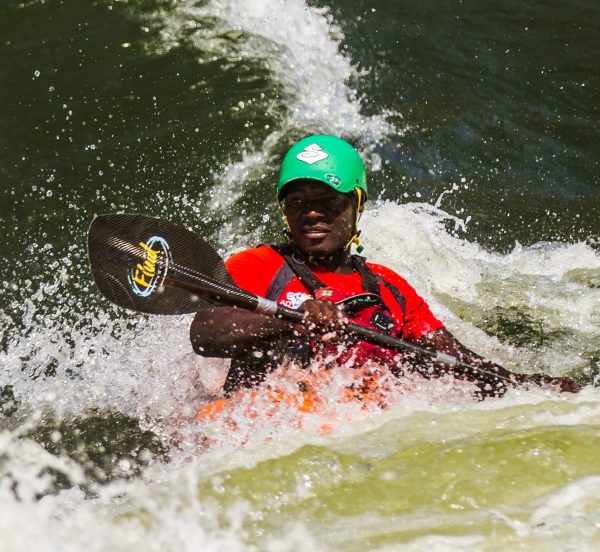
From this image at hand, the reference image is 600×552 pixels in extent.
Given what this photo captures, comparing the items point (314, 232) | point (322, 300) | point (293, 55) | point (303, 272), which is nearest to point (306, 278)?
point (303, 272)

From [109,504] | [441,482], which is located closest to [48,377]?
[109,504]

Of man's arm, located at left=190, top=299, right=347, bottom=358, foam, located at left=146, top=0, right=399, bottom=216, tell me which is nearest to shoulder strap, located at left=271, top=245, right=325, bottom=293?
man's arm, located at left=190, top=299, right=347, bottom=358

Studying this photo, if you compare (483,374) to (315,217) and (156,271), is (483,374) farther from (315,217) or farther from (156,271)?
(156,271)

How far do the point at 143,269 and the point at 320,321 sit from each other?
32.5 inches

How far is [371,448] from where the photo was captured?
3.34 m

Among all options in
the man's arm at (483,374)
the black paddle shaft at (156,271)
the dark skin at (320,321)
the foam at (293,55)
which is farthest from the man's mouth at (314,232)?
the foam at (293,55)

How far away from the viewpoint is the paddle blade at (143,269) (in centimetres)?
378

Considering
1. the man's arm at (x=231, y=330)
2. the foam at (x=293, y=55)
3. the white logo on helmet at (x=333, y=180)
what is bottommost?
the man's arm at (x=231, y=330)

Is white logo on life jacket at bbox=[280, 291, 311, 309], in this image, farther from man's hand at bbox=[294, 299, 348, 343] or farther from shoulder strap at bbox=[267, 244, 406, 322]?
man's hand at bbox=[294, 299, 348, 343]

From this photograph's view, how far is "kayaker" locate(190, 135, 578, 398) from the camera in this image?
3.63 metres

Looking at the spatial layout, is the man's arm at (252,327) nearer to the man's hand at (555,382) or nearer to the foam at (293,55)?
the man's hand at (555,382)

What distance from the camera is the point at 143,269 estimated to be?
151 inches

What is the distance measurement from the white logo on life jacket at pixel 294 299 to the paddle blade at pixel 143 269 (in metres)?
0.28

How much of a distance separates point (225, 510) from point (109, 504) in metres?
0.38
